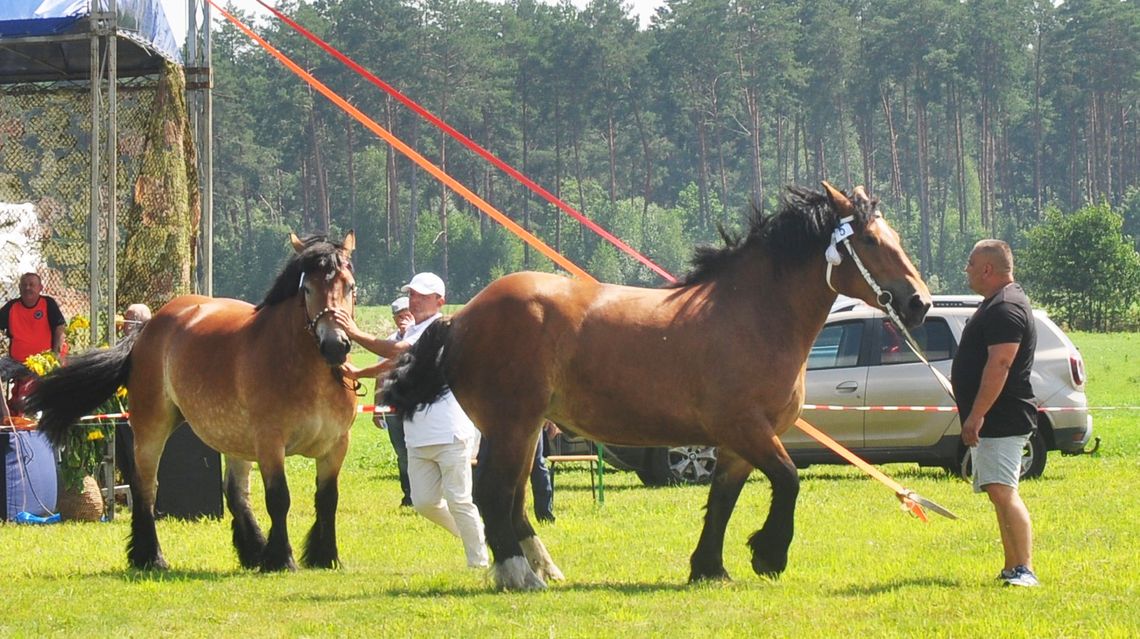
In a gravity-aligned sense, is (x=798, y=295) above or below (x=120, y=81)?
below

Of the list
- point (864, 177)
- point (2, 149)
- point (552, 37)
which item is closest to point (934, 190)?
point (864, 177)

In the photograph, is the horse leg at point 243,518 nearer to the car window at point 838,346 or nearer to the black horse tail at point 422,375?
the black horse tail at point 422,375

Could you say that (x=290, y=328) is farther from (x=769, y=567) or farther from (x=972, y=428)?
(x=972, y=428)

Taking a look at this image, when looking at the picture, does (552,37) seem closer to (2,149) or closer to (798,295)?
(2,149)

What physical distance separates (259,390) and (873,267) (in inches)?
154

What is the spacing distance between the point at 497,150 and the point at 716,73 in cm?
1218

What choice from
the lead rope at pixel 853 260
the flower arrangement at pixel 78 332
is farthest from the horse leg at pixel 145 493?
the flower arrangement at pixel 78 332

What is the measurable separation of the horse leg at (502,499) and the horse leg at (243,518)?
82.8 inches

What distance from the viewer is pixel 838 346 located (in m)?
16.4

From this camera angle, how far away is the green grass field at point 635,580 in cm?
718

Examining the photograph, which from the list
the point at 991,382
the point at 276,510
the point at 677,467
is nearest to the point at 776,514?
the point at 991,382

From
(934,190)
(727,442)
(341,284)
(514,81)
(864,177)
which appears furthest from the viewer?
(934,190)

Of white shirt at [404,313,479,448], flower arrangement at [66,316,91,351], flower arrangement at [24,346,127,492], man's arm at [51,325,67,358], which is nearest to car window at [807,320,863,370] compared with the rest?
flower arrangement at [24,346,127,492]

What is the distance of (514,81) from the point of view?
77.3 meters
